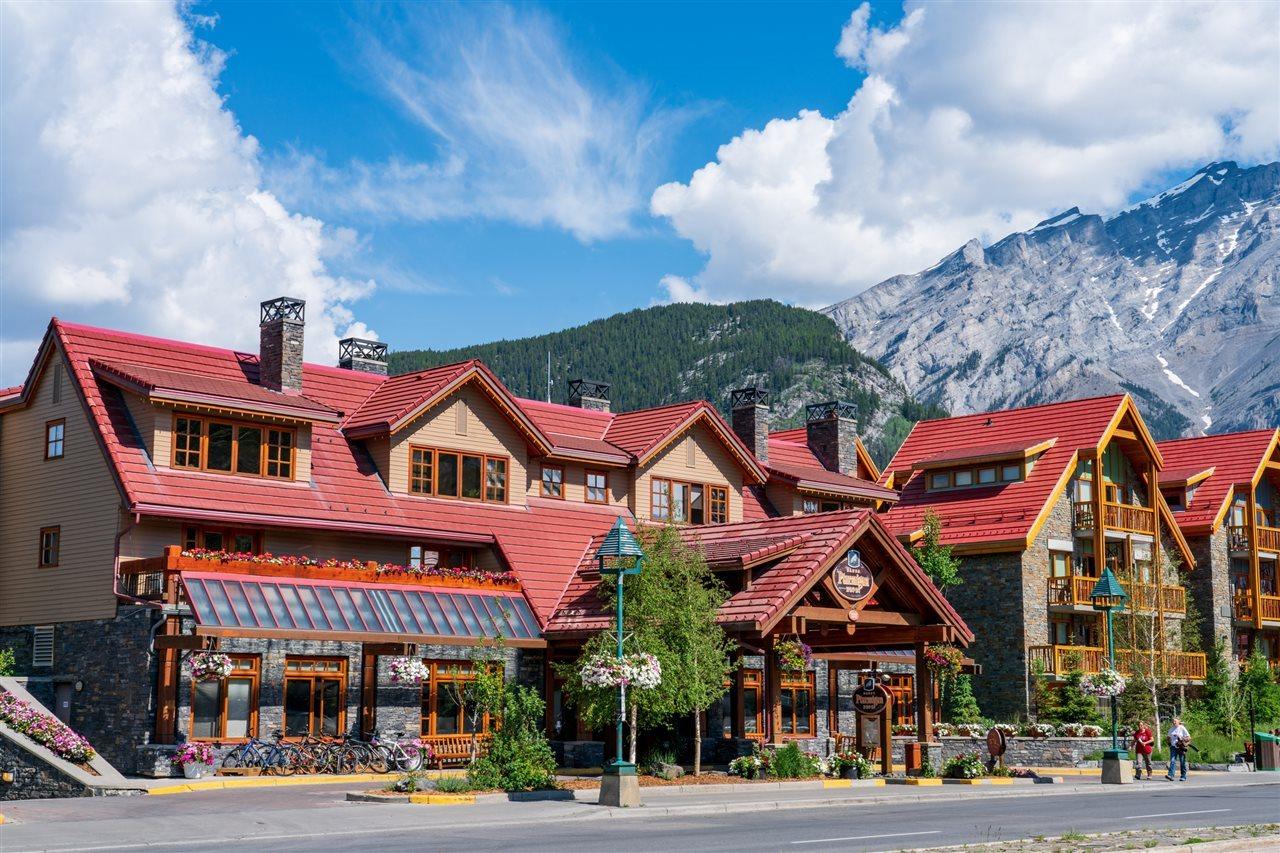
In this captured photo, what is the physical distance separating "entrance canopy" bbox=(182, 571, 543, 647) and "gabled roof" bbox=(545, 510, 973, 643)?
5.36ft

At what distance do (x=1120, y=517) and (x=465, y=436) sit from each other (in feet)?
91.4

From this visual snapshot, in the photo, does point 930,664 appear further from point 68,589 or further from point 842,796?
point 68,589

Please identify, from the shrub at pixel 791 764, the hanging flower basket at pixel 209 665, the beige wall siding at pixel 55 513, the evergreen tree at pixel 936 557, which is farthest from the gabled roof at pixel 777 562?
the evergreen tree at pixel 936 557

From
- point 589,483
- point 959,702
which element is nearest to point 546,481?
point 589,483

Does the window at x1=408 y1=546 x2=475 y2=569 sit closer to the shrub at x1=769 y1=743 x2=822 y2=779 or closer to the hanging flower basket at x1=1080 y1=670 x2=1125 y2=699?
the shrub at x1=769 y1=743 x2=822 y2=779

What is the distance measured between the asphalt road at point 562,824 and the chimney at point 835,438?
26341mm

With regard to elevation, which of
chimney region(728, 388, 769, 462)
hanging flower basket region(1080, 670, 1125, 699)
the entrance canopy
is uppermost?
chimney region(728, 388, 769, 462)

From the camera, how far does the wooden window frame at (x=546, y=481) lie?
45.3m

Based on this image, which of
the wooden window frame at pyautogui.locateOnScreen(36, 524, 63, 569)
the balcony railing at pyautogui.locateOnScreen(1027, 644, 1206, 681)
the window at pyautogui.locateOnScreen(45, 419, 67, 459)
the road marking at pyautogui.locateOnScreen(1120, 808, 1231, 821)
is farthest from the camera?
the balcony railing at pyautogui.locateOnScreen(1027, 644, 1206, 681)

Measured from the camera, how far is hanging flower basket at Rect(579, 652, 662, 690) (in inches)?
1183

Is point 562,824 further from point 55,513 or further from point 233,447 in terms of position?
point 55,513

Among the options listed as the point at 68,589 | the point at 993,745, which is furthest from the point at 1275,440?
the point at 68,589

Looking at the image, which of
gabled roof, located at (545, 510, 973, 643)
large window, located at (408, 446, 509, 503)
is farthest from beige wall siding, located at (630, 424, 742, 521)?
gabled roof, located at (545, 510, 973, 643)

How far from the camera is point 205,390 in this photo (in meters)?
36.9
